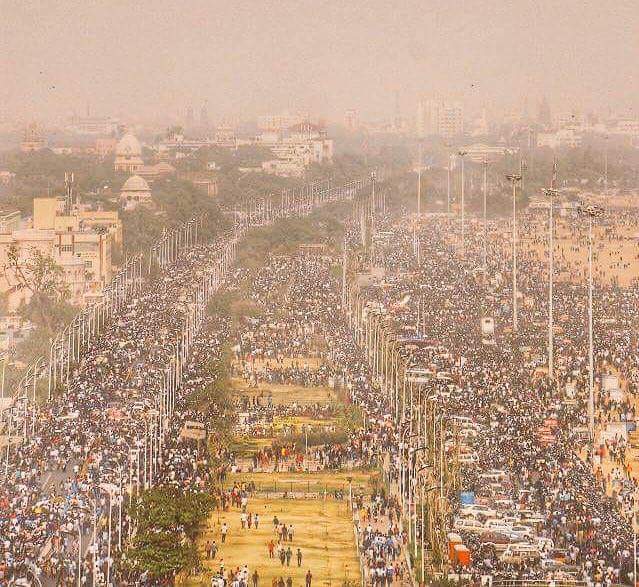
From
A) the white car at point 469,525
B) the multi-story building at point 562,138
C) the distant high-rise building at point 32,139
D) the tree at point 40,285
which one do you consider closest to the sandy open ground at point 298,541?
the white car at point 469,525

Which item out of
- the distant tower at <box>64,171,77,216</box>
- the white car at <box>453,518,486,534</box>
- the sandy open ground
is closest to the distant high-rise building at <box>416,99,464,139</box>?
the distant tower at <box>64,171,77,216</box>

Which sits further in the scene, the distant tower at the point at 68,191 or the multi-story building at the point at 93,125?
the multi-story building at the point at 93,125

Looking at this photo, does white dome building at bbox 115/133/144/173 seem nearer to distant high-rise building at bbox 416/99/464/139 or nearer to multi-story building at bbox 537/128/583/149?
distant high-rise building at bbox 416/99/464/139

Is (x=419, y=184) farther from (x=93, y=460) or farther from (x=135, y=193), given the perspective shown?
(x=93, y=460)

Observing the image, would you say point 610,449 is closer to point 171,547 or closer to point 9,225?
point 171,547

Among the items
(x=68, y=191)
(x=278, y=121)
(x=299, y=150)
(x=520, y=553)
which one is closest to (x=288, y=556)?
(x=520, y=553)

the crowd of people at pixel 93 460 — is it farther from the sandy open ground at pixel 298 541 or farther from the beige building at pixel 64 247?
the beige building at pixel 64 247

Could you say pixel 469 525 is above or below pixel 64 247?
above
